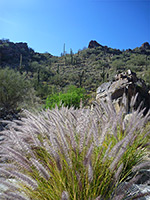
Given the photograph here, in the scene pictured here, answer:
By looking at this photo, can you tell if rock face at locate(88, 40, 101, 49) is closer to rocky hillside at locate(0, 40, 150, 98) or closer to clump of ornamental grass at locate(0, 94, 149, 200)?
rocky hillside at locate(0, 40, 150, 98)

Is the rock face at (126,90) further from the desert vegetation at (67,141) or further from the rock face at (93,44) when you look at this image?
the rock face at (93,44)

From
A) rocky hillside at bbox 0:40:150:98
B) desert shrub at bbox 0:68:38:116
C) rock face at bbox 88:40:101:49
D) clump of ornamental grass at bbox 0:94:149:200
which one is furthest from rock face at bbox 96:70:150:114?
rock face at bbox 88:40:101:49

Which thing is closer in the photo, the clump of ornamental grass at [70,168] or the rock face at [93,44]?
the clump of ornamental grass at [70,168]

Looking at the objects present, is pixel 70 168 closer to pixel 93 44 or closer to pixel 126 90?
pixel 126 90

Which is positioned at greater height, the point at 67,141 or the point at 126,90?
the point at 126,90

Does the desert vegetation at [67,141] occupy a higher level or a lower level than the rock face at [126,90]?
lower

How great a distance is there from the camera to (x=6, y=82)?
11.9m

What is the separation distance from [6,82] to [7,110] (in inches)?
91.5

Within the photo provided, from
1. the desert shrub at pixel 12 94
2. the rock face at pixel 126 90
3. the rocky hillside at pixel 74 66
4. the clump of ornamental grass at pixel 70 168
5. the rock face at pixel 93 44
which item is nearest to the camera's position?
the clump of ornamental grass at pixel 70 168

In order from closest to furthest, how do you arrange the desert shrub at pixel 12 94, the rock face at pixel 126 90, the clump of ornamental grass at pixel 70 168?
1. the clump of ornamental grass at pixel 70 168
2. the rock face at pixel 126 90
3. the desert shrub at pixel 12 94

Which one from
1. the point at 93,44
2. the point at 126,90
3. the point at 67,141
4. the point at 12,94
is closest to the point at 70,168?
the point at 67,141

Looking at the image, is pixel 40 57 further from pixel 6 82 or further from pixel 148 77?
pixel 6 82

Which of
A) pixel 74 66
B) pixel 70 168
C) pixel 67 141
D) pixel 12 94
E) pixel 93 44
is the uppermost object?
pixel 93 44

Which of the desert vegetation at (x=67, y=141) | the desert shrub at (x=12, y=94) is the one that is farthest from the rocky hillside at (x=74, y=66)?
the desert shrub at (x=12, y=94)
